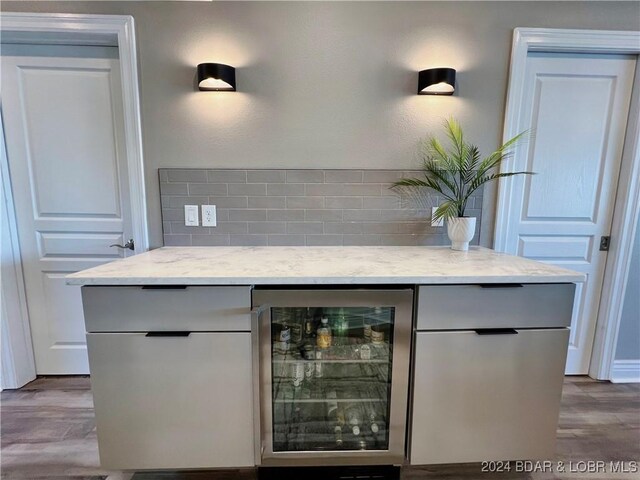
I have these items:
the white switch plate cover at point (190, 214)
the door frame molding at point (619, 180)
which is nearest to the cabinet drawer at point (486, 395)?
the door frame molding at point (619, 180)

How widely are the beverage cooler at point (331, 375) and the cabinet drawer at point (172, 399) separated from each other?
0.09m

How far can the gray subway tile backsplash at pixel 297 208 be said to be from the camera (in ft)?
5.80

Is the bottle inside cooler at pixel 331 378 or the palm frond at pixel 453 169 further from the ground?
the palm frond at pixel 453 169

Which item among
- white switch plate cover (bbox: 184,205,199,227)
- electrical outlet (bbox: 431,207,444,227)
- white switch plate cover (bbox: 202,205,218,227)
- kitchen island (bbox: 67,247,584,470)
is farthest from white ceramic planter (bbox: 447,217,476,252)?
white switch plate cover (bbox: 184,205,199,227)

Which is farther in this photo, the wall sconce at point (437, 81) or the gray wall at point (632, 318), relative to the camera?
the gray wall at point (632, 318)

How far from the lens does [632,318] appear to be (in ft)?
6.59

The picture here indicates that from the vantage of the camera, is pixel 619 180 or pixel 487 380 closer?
pixel 487 380

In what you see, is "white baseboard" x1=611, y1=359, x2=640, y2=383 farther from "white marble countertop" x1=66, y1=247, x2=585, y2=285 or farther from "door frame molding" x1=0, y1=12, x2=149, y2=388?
"door frame molding" x1=0, y1=12, x2=149, y2=388

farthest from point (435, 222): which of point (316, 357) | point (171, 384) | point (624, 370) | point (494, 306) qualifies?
point (624, 370)

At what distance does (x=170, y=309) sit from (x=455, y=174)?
1697mm

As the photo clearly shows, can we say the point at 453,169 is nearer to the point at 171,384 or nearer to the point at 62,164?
the point at 171,384

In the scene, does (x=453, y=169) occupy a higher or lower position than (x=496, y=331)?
higher

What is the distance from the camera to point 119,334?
116 centimetres

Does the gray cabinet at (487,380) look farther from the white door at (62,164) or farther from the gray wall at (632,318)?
the white door at (62,164)
